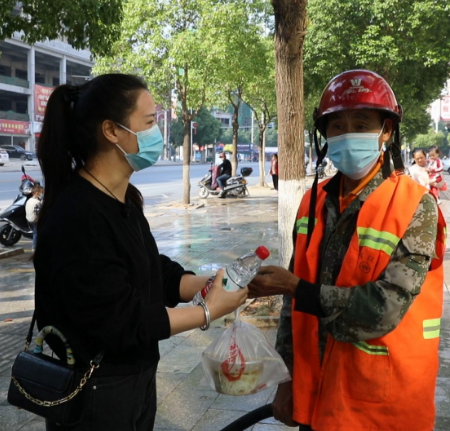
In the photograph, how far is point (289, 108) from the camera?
6207 mm

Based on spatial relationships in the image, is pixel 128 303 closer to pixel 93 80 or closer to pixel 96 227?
pixel 96 227

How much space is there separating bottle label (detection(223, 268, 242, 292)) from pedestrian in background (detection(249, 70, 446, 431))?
7 cm

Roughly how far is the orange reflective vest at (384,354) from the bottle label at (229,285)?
1.05 ft

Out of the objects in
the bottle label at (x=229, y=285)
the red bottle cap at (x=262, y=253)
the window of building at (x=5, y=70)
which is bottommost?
the bottle label at (x=229, y=285)

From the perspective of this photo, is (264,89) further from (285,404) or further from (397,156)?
(285,404)

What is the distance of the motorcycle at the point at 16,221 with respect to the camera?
36.3ft

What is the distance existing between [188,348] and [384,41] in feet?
50.9

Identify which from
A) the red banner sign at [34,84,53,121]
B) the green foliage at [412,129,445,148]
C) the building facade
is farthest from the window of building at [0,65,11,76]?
the green foliage at [412,129,445,148]

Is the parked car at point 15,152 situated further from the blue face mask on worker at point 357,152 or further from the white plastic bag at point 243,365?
the blue face mask on worker at point 357,152

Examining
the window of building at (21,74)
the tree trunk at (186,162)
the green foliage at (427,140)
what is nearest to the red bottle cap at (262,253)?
the tree trunk at (186,162)

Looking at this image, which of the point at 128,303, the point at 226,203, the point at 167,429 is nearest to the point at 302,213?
the point at 128,303

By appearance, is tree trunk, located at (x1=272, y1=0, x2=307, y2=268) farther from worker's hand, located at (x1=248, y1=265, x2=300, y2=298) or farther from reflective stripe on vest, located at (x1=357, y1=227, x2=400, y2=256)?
reflective stripe on vest, located at (x1=357, y1=227, x2=400, y2=256)

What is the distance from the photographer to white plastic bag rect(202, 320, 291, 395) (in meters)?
2.11

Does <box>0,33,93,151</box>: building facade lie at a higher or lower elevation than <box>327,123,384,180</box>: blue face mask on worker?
higher
